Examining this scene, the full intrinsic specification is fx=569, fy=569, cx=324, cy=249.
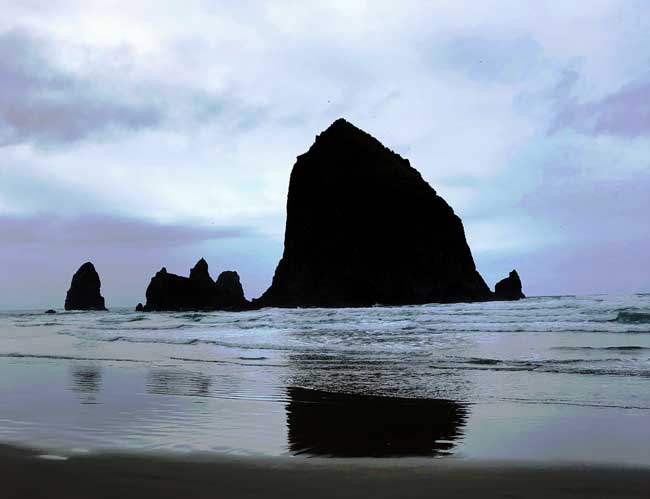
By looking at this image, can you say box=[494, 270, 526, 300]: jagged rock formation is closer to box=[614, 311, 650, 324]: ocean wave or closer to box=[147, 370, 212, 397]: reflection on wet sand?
box=[614, 311, 650, 324]: ocean wave

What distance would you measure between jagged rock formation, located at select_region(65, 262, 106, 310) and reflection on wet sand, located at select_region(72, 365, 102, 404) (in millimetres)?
117122

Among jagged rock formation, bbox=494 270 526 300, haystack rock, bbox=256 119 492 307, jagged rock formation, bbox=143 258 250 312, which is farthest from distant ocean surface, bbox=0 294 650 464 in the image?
jagged rock formation, bbox=143 258 250 312

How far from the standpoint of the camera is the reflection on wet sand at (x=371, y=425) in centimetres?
438

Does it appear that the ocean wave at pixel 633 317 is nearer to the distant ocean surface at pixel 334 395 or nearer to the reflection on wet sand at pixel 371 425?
the distant ocean surface at pixel 334 395

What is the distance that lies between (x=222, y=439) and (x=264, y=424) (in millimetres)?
759

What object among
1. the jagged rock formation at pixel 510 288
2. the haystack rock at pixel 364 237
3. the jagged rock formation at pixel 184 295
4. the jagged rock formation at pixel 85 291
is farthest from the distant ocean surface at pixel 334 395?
the jagged rock formation at pixel 85 291

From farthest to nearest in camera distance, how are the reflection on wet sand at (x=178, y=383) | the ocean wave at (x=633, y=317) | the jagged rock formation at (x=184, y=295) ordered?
the jagged rock formation at (x=184, y=295)
the ocean wave at (x=633, y=317)
the reflection on wet sand at (x=178, y=383)

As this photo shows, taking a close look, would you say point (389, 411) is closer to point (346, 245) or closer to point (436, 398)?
point (436, 398)

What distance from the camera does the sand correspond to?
3262 mm

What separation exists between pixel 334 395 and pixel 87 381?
4014 mm

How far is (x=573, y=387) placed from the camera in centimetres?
748

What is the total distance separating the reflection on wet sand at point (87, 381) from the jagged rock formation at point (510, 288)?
2773 inches

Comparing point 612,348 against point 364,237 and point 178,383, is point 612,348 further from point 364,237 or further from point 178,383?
point 364,237

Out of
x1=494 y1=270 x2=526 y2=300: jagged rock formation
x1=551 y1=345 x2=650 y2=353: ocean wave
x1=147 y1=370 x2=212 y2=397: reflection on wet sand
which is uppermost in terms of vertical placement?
x1=494 y1=270 x2=526 y2=300: jagged rock formation
